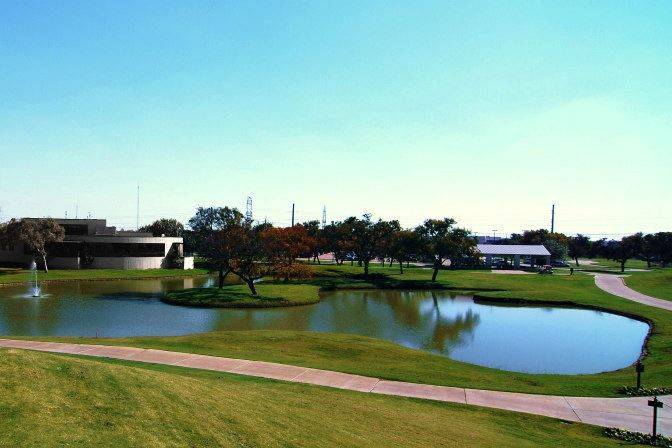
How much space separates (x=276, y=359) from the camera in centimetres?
2256

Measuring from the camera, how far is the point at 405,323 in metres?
40.4

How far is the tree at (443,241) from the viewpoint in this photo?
7325cm

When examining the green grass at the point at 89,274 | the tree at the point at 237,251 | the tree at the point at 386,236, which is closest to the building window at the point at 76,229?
the green grass at the point at 89,274

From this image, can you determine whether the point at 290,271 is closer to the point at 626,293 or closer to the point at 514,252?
the point at 626,293

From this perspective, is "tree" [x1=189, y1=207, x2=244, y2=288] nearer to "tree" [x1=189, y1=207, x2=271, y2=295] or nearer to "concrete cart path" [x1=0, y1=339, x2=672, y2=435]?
"tree" [x1=189, y1=207, x2=271, y2=295]

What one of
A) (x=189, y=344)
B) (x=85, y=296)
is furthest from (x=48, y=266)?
(x=189, y=344)

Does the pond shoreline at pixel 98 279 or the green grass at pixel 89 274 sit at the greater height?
the green grass at pixel 89 274

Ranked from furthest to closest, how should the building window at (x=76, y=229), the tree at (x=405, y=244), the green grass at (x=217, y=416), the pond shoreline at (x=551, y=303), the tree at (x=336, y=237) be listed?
the tree at (x=336, y=237) < the building window at (x=76, y=229) < the tree at (x=405, y=244) < the pond shoreline at (x=551, y=303) < the green grass at (x=217, y=416)

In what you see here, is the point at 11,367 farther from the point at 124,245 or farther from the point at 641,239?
the point at 641,239

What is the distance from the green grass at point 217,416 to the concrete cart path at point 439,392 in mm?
1005

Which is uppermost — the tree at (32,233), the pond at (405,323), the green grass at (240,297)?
the tree at (32,233)

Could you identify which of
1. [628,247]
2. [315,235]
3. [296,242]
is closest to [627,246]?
[628,247]

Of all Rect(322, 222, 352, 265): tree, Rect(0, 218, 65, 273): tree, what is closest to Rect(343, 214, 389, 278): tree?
Rect(322, 222, 352, 265): tree

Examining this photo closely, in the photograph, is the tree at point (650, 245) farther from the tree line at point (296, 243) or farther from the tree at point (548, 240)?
the tree line at point (296, 243)
